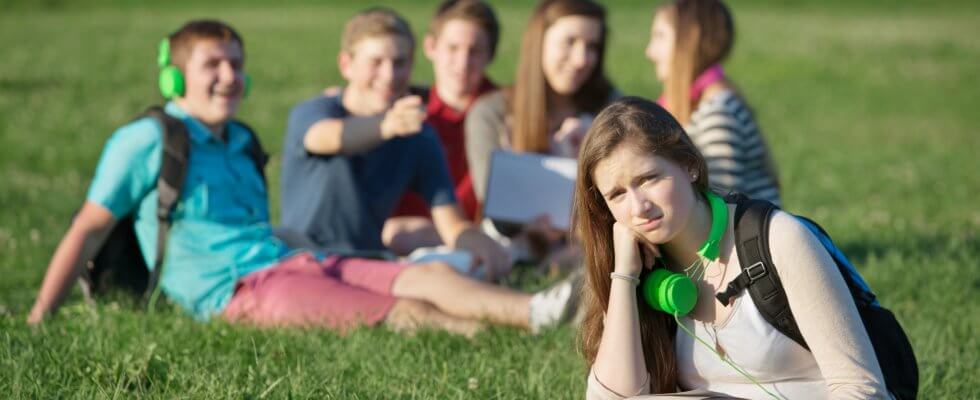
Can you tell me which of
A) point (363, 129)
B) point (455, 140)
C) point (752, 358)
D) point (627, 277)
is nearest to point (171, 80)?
point (363, 129)

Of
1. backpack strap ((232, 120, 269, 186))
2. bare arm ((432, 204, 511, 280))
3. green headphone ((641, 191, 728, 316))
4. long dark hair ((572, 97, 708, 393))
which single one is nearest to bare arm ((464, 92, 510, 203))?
bare arm ((432, 204, 511, 280))

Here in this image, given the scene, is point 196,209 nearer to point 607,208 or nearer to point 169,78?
point 169,78

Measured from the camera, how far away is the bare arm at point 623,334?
368 cm

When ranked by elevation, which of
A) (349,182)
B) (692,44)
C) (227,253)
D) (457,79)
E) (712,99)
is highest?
(692,44)

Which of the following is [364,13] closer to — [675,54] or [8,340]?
[675,54]

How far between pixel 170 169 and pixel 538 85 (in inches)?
98.6

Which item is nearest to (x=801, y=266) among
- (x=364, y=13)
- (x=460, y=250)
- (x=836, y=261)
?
(x=836, y=261)

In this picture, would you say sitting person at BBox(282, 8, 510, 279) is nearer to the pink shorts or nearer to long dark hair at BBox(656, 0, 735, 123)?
the pink shorts

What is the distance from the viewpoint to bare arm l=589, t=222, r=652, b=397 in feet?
12.1

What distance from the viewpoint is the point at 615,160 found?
11.8 ft

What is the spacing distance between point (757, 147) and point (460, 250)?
173 centimetres

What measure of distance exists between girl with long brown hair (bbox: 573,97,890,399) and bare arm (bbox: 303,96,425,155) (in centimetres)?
229

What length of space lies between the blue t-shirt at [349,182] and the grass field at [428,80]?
1139 mm

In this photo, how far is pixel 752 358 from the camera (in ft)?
12.0
